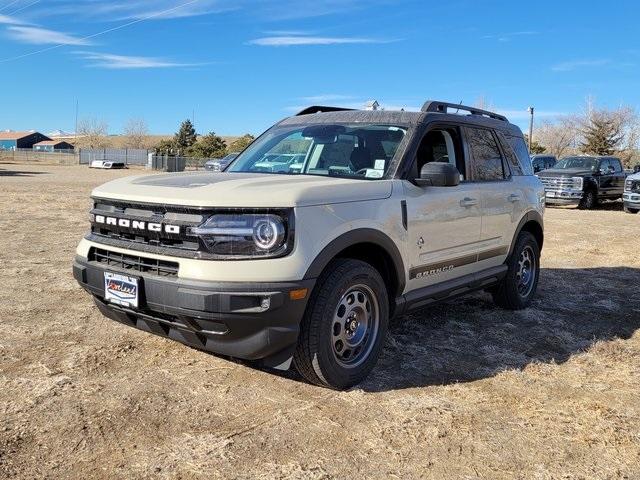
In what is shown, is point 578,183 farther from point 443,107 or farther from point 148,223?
point 148,223

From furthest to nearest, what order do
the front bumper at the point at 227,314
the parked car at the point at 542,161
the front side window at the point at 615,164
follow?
the parked car at the point at 542,161
the front side window at the point at 615,164
the front bumper at the point at 227,314

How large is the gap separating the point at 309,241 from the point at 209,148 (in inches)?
2646

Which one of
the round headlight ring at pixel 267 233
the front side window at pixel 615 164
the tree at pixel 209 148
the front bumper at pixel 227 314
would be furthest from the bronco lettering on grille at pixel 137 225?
the tree at pixel 209 148

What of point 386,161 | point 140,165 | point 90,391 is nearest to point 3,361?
point 90,391

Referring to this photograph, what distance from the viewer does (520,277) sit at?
20.2 ft

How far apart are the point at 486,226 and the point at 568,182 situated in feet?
55.0

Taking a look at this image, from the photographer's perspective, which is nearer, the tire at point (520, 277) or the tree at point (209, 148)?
the tire at point (520, 277)

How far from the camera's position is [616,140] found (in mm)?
60719

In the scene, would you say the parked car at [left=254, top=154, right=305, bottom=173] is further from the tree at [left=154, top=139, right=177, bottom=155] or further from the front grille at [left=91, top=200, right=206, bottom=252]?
the tree at [left=154, top=139, right=177, bottom=155]

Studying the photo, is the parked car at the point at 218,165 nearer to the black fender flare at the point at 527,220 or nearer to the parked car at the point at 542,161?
the black fender flare at the point at 527,220

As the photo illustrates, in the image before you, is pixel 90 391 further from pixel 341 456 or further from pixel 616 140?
pixel 616 140

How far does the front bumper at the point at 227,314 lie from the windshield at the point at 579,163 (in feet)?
66.3

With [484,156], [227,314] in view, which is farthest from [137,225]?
[484,156]

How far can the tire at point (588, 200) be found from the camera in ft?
66.8
